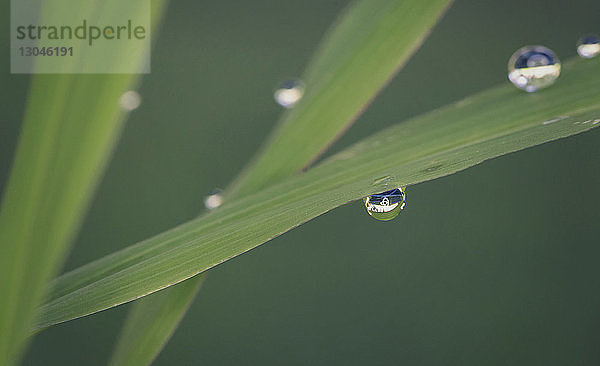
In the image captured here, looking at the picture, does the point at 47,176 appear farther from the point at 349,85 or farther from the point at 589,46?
the point at 589,46

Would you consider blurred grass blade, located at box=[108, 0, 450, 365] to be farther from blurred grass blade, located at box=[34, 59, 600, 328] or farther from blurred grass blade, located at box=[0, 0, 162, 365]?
blurred grass blade, located at box=[0, 0, 162, 365]

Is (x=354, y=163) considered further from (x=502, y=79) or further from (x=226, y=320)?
(x=502, y=79)

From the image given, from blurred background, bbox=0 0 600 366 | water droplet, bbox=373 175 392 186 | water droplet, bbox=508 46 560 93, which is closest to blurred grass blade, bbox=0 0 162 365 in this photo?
water droplet, bbox=373 175 392 186

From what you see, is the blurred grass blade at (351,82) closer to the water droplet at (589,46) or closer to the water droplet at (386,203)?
the water droplet at (386,203)

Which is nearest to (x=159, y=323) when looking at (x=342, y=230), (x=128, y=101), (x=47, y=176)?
(x=47, y=176)

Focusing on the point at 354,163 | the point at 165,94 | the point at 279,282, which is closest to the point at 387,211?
the point at 354,163
